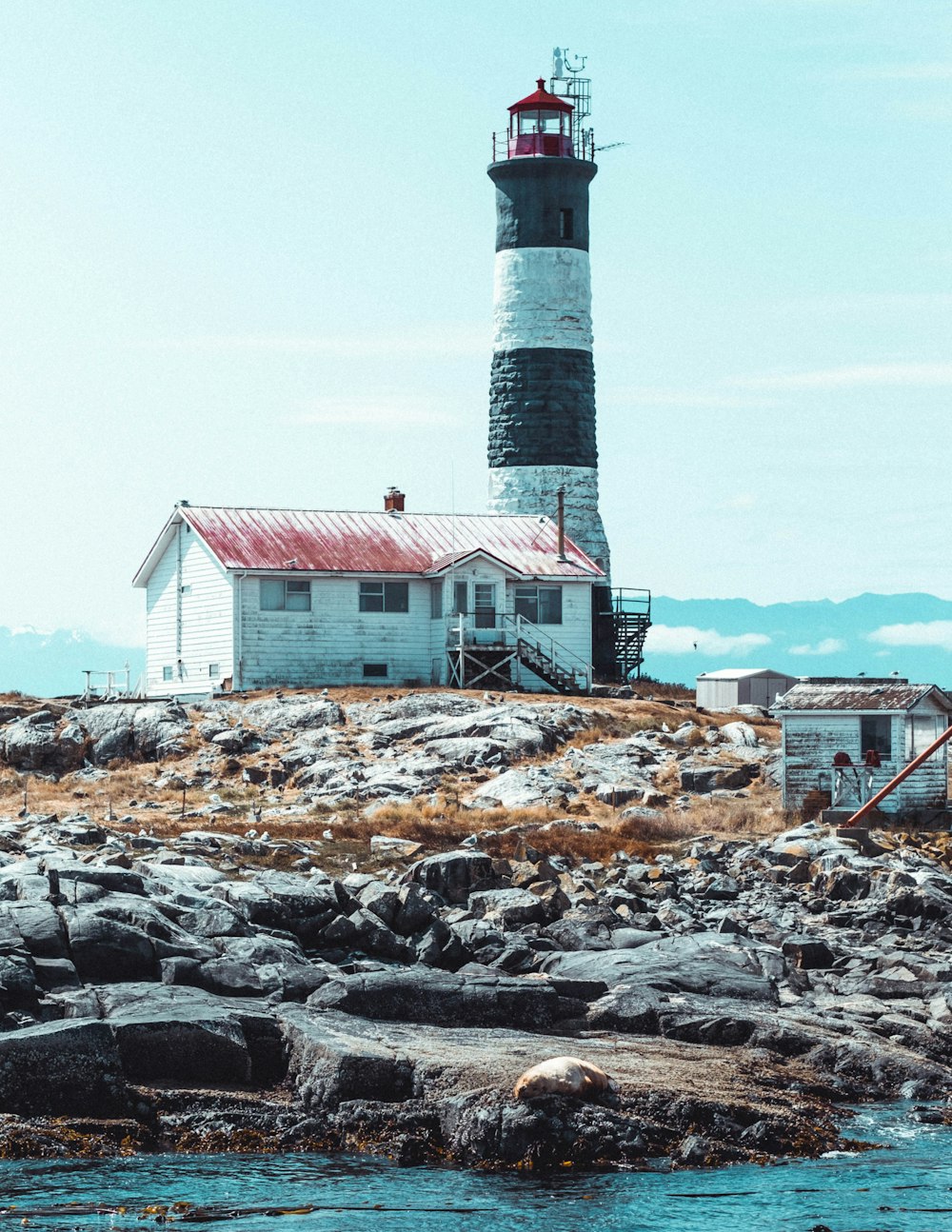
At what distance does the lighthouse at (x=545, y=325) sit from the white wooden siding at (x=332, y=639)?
19.8 feet

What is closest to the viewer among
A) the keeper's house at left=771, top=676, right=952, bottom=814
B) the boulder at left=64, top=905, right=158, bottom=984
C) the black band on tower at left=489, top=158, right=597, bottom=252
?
the boulder at left=64, top=905, right=158, bottom=984

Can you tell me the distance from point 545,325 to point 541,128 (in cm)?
596

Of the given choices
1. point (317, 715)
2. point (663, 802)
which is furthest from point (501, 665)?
point (663, 802)

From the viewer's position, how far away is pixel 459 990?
60.8ft

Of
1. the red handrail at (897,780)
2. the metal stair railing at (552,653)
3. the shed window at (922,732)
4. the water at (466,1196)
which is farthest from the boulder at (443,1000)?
the metal stair railing at (552,653)

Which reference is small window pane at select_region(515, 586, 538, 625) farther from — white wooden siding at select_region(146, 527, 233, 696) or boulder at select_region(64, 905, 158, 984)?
boulder at select_region(64, 905, 158, 984)

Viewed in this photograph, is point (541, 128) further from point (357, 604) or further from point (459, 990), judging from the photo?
point (459, 990)

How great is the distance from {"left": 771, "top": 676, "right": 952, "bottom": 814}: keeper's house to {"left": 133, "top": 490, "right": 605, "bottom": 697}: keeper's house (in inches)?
461

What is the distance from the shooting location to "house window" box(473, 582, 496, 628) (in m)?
43.9

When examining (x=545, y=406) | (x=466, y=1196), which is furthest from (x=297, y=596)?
(x=466, y=1196)

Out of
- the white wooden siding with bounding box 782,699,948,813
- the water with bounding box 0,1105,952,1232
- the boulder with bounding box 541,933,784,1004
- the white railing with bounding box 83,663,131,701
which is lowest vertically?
the water with bounding box 0,1105,952,1232

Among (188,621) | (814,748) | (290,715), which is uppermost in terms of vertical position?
(188,621)

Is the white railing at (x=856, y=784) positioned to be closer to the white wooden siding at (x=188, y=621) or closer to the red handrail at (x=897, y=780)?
the red handrail at (x=897, y=780)

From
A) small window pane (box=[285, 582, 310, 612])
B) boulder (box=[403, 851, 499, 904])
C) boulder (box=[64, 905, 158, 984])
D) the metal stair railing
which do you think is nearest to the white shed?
the metal stair railing
